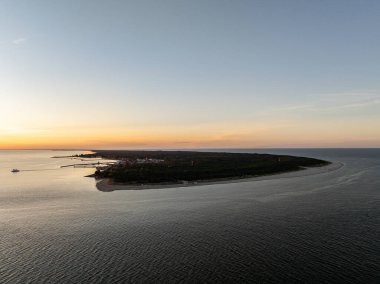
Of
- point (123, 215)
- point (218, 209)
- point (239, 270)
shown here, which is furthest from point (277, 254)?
point (123, 215)

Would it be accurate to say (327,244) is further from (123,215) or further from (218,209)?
(123,215)

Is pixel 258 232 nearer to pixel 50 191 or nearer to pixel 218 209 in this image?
pixel 218 209

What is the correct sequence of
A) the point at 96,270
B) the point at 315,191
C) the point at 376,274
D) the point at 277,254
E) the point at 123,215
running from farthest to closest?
the point at 315,191 → the point at 123,215 → the point at 277,254 → the point at 96,270 → the point at 376,274

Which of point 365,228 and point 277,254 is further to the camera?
point 365,228

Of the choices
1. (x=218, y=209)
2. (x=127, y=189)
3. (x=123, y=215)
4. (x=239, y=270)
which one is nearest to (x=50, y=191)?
(x=127, y=189)

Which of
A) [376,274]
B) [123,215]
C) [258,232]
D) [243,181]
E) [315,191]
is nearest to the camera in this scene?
[376,274]

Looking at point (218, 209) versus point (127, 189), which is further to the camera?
point (127, 189)
